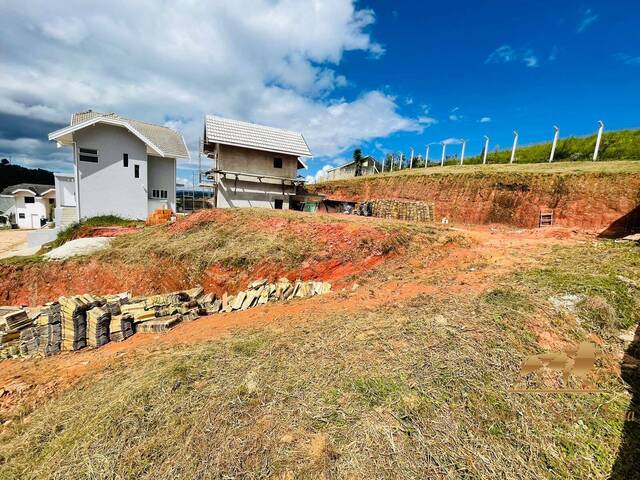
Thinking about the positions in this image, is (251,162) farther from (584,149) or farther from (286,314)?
(584,149)

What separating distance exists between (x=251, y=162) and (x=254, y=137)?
184 centimetres

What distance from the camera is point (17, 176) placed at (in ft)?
208

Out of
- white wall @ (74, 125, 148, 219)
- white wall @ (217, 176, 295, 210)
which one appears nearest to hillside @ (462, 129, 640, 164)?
white wall @ (217, 176, 295, 210)

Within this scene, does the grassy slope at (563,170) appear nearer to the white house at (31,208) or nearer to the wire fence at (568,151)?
the wire fence at (568,151)

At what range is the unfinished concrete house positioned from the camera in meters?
19.7

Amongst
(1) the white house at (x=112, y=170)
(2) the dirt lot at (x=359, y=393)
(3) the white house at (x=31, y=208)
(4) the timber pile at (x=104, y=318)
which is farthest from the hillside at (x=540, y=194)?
(3) the white house at (x=31, y=208)

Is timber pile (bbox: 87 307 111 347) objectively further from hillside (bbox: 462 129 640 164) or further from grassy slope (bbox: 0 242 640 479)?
hillside (bbox: 462 129 640 164)

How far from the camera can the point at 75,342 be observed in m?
7.17

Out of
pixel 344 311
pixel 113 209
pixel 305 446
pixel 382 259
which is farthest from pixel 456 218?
pixel 113 209

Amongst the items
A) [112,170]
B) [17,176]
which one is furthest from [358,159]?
[17,176]

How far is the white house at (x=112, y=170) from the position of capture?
17422mm

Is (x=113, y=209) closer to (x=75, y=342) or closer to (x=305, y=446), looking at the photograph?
(x=75, y=342)

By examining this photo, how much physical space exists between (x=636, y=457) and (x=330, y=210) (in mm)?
22739

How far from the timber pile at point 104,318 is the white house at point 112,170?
1176 cm
